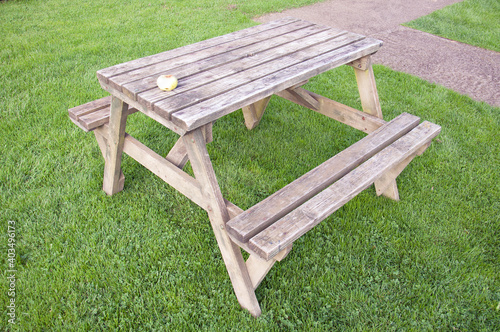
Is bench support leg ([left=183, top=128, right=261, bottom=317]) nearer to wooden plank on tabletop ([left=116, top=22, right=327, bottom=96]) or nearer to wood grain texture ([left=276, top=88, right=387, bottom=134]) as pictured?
wooden plank on tabletop ([left=116, top=22, right=327, bottom=96])

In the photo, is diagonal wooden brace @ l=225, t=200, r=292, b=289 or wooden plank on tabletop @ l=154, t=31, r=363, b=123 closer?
wooden plank on tabletop @ l=154, t=31, r=363, b=123

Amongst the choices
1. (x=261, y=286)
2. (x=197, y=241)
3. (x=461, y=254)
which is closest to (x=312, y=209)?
(x=261, y=286)

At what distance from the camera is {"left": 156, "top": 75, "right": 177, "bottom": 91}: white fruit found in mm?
1828

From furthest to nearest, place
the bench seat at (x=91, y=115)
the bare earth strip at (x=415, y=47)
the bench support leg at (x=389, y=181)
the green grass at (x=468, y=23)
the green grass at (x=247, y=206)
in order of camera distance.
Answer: the green grass at (x=468, y=23) < the bare earth strip at (x=415, y=47) < the bench support leg at (x=389, y=181) < the bench seat at (x=91, y=115) < the green grass at (x=247, y=206)

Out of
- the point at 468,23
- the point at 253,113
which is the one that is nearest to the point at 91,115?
the point at 253,113

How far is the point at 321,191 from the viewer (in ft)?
6.35

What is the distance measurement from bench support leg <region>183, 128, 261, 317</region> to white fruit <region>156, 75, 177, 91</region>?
10.3 inches

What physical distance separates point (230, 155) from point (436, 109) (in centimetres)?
209

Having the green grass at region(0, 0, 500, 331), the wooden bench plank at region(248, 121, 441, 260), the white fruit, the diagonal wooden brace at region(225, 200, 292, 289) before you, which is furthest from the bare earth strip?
the white fruit

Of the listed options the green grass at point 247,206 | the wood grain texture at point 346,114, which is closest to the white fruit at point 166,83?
the green grass at point 247,206

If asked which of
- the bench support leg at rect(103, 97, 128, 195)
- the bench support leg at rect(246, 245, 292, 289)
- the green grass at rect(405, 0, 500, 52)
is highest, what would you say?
the bench support leg at rect(103, 97, 128, 195)

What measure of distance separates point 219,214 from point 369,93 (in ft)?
4.85

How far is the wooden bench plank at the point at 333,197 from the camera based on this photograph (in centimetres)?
160

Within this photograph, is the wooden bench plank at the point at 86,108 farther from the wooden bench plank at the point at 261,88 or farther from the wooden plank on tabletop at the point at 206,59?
the wooden bench plank at the point at 261,88
